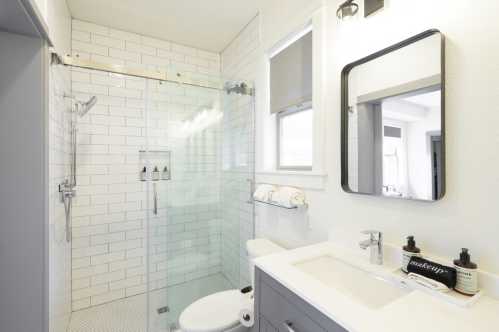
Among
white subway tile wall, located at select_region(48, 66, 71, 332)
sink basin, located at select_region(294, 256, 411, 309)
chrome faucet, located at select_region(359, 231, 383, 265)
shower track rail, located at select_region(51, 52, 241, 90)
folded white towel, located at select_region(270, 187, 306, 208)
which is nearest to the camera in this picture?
sink basin, located at select_region(294, 256, 411, 309)

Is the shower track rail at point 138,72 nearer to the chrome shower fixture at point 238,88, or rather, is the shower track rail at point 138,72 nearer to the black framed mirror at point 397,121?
the chrome shower fixture at point 238,88

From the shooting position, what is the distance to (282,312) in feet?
2.98

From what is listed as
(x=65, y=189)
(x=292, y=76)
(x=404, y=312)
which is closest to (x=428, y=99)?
(x=404, y=312)

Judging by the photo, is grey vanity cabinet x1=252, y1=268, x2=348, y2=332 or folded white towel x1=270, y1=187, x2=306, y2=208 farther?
folded white towel x1=270, y1=187, x2=306, y2=208

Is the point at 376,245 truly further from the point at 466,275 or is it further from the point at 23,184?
the point at 23,184

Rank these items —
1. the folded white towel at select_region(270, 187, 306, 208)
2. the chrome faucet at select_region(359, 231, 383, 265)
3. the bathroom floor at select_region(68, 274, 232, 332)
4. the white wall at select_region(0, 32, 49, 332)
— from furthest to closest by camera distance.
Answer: the bathroom floor at select_region(68, 274, 232, 332) → the folded white towel at select_region(270, 187, 306, 208) → the white wall at select_region(0, 32, 49, 332) → the chrome faucet at select_region(359, 231, 383, 265)

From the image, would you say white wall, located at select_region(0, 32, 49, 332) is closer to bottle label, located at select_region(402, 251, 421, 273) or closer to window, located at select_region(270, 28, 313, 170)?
window, located at select_region(270, 28, 313, 170)

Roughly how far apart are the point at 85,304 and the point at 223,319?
1.60 metres

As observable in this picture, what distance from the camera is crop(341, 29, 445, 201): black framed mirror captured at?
0.92 metres

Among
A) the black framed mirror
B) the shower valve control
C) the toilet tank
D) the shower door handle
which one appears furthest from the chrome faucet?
the shower valve control

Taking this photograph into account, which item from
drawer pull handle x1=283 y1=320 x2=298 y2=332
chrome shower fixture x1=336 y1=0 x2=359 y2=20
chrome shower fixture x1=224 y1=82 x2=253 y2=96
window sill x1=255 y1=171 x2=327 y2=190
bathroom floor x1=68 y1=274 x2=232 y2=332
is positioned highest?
chrome shower fixture x1=336 y1=0 x2=359 y2=20

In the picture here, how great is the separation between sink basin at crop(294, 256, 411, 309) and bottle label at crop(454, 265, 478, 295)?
0.16 meters

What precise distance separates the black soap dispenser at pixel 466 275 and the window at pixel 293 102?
986 millimetres

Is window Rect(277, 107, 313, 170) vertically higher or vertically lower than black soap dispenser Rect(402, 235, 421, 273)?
higher
